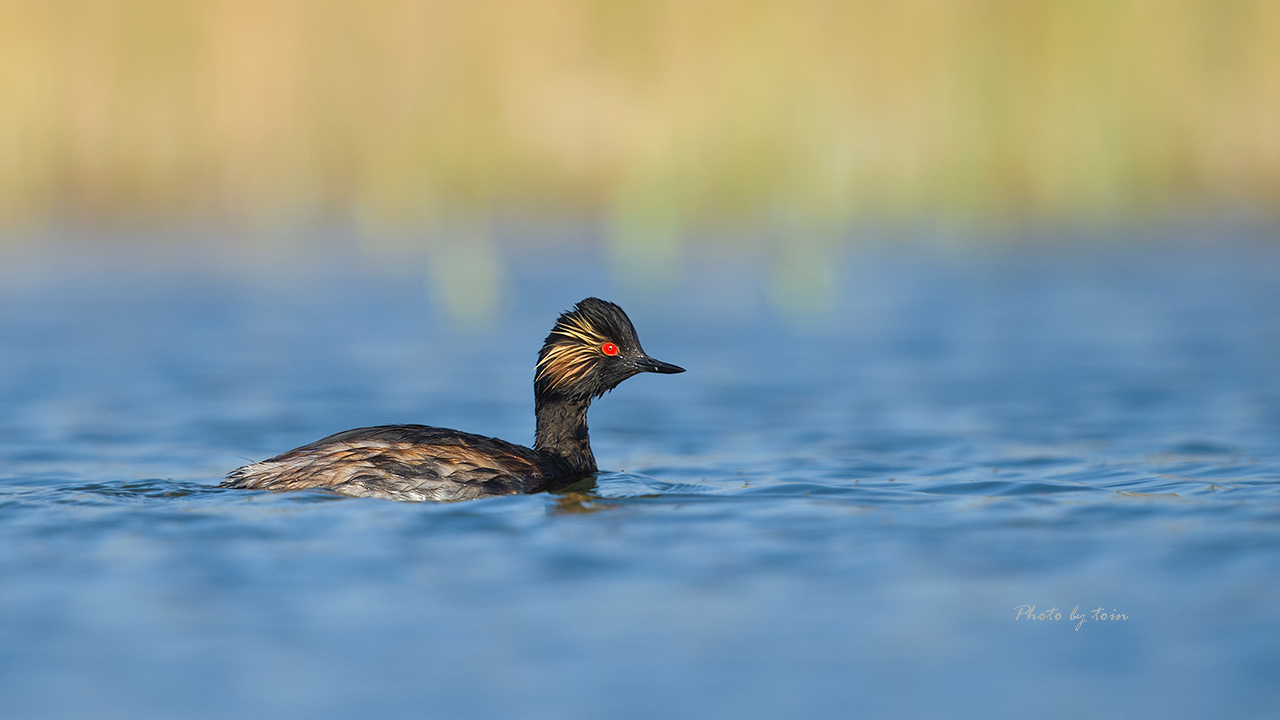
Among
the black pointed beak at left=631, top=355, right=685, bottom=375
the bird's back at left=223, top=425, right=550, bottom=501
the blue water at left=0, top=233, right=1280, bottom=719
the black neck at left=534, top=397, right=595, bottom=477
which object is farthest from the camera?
the black neck at left=534, top=397, right=595, bottom=477

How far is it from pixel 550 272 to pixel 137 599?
12271 millimetres

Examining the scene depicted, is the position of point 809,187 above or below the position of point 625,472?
above

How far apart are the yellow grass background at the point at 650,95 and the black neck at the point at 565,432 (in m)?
6.43

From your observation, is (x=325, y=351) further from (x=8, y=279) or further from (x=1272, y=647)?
(x=1272, y=647)

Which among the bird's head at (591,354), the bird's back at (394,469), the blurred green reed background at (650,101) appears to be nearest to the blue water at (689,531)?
the bird's back at (394,469)

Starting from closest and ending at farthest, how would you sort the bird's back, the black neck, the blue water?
the blue water < the bird's back < the black neck

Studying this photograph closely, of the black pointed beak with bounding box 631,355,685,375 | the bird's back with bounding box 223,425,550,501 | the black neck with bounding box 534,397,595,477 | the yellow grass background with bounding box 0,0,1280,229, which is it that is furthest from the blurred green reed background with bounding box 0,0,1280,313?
the bird's back with bounding box 223,425,550,501

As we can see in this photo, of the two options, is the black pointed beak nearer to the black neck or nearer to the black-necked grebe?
the black-necked grebe

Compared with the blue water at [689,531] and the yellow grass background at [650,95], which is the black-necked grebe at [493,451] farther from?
the yellow grass background at [650,95]

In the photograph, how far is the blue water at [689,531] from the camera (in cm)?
519

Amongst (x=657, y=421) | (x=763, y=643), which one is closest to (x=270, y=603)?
(x=763, y=643)

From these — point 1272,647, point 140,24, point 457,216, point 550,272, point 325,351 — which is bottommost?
point 1272,647

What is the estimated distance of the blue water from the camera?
17.0 feet

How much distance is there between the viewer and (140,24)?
1816 centimetres
